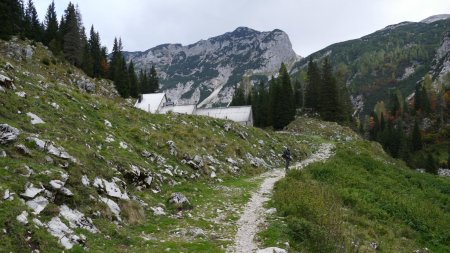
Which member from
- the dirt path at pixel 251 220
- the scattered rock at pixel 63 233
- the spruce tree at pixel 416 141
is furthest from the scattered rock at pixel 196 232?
the spruce tree at pixel 416 141

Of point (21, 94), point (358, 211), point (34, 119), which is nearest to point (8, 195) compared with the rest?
point (34, 119)

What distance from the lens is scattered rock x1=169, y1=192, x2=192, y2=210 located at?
696 inches

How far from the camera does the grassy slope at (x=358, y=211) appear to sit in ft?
47.9

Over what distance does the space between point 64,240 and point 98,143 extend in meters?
10.0

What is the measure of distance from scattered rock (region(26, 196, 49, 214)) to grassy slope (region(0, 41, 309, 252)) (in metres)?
0.27

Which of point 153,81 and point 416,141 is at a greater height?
point 153,81

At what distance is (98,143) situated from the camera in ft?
66.3

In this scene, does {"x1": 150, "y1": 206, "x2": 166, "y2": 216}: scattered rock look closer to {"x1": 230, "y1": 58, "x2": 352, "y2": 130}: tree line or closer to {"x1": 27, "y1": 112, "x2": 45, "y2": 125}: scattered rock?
{"x1": 27, "y1": 112, "x2": 45, "y2": 125}: scattered rock

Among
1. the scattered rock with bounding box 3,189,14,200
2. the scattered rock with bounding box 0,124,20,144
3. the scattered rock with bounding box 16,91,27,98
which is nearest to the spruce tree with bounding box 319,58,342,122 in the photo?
the scattered rock with bounding box 16,91,27,98

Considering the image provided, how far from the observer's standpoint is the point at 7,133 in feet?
48.0

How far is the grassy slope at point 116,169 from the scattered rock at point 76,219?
29cm

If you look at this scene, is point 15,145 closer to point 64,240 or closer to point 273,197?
point 64,240

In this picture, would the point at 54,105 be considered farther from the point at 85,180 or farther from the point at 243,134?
the point at 243,134

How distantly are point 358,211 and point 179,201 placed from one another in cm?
1107
